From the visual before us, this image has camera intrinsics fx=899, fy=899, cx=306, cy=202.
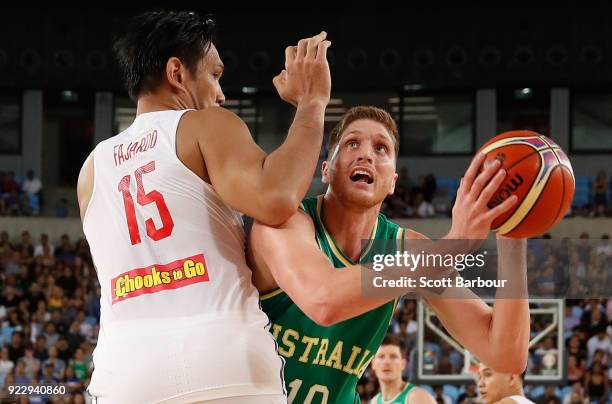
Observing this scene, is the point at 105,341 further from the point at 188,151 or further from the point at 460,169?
the point at 460,169

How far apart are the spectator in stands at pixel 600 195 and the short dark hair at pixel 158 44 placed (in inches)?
567

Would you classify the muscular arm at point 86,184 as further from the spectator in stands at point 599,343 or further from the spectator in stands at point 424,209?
the spectator in stands at point 424,209

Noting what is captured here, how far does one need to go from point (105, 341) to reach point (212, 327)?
0.40 meters

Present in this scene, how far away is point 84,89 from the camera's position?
64.7 ft

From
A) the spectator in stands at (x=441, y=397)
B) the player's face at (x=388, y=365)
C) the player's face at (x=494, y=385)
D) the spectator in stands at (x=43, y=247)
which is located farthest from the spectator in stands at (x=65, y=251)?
the player's face at (x=494, y=385)

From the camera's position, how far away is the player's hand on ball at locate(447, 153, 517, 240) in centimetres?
257

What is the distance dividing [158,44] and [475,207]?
51.0 inches

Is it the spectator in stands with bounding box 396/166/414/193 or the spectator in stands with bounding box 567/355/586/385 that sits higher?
the spectator in stands with bounding box 396/166/414/193

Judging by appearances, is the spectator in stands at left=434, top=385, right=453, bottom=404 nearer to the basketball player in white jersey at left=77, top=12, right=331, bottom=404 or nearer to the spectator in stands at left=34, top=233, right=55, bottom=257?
the spectator in stands at left=34, top=233, right=55, bottom=257

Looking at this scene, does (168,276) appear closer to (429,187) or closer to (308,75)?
(308,75)

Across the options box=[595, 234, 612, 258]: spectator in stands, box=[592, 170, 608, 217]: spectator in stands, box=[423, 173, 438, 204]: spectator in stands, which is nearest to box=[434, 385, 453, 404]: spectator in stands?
box=[595, 234, 612, 258]: spectator in stands

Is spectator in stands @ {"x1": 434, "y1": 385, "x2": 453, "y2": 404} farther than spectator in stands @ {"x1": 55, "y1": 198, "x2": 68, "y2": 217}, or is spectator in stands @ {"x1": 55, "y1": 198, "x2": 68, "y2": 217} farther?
spectator in stands @ {"x1": 55, "y1": 198, "x2": 68, "y2": 217}

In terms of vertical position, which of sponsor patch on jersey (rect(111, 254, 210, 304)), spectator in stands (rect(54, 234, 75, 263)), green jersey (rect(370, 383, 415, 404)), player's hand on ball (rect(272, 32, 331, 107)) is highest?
player's hand on ball (rect(272, 32, 331, 107))

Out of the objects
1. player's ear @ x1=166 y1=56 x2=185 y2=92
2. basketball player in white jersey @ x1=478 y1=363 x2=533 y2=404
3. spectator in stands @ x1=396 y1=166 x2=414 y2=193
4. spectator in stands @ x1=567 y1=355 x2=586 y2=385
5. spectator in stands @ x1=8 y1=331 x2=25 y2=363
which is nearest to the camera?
player's ear @ x1=166 y1=56 x2=185 y2=92
